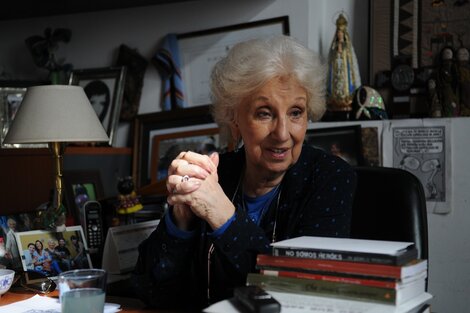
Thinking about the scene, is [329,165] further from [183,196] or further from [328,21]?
[328,21]

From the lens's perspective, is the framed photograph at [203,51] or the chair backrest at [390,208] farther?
the framed photograph at [203,51]

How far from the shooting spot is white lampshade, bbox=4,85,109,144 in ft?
4.78

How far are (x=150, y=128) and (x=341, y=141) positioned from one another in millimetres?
834

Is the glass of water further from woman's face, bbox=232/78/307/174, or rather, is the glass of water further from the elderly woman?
woman's face, bbox=232/78/307/174

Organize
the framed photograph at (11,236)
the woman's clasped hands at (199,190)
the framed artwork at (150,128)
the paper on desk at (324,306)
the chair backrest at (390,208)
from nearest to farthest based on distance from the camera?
1. the paper on desk at (324,306)
2. the woman's clasped hands at (199,190)
3. the chair backrest at (390,208)
4. the framed photograph at (11,236)
5. the framed artwork at (150,128)

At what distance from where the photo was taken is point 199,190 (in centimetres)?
106

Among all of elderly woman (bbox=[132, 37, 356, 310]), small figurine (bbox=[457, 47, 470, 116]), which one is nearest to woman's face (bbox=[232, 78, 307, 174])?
elderly woman (bbox=[132, 37, 356, 310])

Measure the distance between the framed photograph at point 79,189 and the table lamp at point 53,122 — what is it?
0.37 meters

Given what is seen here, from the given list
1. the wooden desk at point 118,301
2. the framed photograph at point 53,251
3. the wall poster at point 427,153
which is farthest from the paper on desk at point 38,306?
the wall poster at point 427,153

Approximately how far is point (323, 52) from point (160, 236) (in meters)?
1.28

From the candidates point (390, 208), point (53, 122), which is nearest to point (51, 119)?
point (53, 122)

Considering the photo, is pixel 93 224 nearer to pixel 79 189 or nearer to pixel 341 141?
pixel 79 189

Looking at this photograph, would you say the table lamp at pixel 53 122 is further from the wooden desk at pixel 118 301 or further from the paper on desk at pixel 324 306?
the paper on desk at pixel 324 306

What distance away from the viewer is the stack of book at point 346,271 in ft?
2.58
